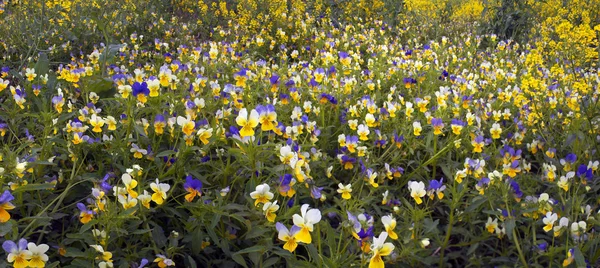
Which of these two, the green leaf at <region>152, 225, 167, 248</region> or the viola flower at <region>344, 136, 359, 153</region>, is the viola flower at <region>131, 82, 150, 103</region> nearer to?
Result: the green leaf at <region>152, 225, 167, 248</region>

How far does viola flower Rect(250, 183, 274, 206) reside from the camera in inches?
61.9

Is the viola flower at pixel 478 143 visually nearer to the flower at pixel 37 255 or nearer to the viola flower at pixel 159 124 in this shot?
the viola flower at pixel 159 124

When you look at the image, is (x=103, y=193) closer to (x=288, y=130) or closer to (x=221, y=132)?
(x=221, y=132)

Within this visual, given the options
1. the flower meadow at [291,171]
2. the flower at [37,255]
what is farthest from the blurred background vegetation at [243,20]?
the flower at [37,255]

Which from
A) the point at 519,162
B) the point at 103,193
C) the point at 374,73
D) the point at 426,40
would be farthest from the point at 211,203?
the point at 426,40

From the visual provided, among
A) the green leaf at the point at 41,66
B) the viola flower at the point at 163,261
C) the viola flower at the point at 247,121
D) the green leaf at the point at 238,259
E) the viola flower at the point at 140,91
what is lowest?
the green leaf at the point at 41,66

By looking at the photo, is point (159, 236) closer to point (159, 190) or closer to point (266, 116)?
point (159, 190)

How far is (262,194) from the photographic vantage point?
1.60 meters

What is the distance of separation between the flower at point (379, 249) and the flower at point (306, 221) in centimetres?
17

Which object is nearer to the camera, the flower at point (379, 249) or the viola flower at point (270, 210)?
the flower at point (379, 249)

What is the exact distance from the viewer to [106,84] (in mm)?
3033

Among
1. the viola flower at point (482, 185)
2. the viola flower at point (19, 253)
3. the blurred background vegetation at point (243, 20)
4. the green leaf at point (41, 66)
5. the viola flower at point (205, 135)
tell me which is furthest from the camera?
the blurred background vegetation at point (243, 20)

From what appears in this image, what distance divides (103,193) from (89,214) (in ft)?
0.42

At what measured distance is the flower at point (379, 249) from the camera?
1358 millimetres
